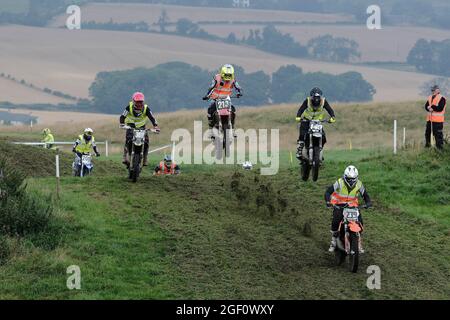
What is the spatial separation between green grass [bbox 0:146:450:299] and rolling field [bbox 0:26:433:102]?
91.9 m

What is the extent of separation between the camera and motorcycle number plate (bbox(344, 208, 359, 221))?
19.1 meters

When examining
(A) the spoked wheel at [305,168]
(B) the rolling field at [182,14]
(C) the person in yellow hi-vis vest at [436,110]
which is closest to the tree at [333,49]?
(B) the rolling field at [182,14]

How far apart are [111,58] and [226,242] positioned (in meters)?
122

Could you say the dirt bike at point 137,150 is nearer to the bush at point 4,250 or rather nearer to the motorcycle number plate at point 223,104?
the motorcycle number plate at point 223,104

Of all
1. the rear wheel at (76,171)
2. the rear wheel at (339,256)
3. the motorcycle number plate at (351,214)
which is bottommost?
the rear wheel at (339,256)

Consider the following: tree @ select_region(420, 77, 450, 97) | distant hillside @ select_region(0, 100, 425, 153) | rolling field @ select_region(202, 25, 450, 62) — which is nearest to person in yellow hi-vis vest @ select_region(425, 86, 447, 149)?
distant hillside @ select_region(0, 100, 425, 153)

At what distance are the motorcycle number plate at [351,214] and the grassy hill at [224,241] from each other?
1.04 meters

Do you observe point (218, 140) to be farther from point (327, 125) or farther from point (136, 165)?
point (327, 125)

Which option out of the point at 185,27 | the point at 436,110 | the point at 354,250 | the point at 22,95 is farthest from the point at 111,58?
the point at 354,250

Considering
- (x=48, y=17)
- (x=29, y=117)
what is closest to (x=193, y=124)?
(x=29, y=117)

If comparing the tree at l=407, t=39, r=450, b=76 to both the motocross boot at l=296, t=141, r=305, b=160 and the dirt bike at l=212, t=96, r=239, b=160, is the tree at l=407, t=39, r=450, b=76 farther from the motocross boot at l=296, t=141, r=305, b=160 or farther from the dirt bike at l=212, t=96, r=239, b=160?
the motocross boot at l=296, t=141, r=305, b=160

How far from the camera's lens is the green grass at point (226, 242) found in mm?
17109

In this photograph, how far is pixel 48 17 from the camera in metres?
171
